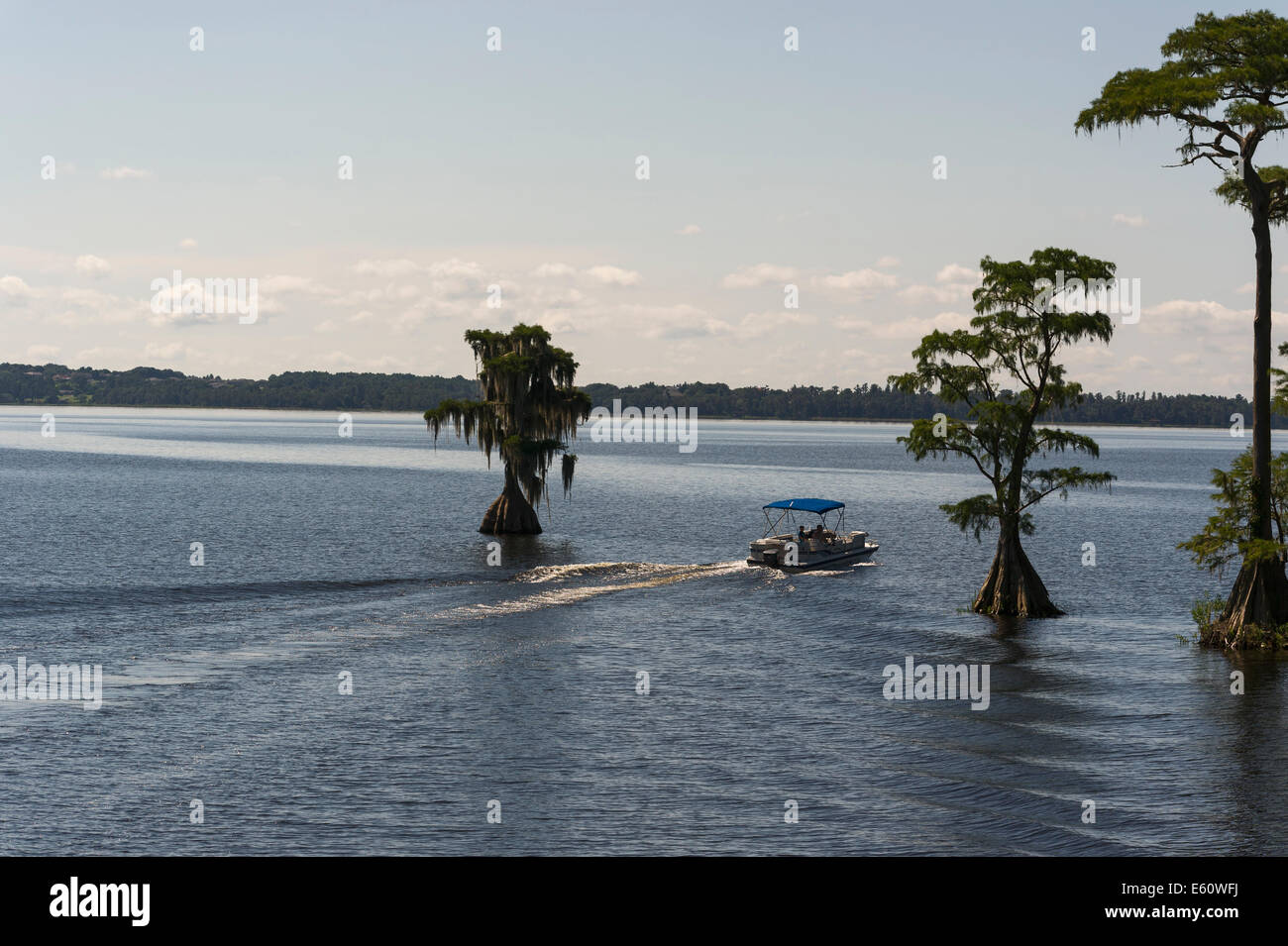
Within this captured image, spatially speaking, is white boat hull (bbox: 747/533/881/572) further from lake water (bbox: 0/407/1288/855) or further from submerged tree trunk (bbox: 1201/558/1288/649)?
submerged tree trunk (bbox: 1201/558/1288/649)

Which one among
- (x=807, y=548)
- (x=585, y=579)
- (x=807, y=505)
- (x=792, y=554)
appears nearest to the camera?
(x=585, y=579)

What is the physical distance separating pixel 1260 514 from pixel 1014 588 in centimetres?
1122

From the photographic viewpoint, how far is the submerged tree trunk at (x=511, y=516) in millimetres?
79938

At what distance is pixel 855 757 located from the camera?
30.5 meters

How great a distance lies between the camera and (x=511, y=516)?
8031 cm

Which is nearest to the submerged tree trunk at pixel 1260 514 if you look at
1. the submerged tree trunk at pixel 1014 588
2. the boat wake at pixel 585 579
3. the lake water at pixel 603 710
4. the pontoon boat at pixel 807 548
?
the lake water at pixel 603 710

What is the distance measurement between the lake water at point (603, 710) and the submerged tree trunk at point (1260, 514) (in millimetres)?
1573

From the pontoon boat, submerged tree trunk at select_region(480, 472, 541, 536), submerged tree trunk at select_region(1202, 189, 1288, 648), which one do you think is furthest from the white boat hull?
submerged tree trunk at select_region(1202, 189, 1288, 648)

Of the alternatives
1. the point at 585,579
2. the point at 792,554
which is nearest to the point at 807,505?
the point at 792,554

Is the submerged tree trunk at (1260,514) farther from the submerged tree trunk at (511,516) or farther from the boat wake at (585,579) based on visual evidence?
the submerged tree trunk at (511,516)

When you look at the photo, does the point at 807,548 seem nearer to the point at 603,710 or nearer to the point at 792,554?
the point at 792,554

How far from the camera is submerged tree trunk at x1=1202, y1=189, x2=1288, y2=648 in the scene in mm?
41906

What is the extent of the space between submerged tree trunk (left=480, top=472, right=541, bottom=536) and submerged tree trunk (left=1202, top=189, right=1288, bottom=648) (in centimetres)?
4692

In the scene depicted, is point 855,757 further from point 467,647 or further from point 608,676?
point 467,647
